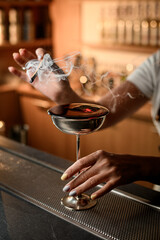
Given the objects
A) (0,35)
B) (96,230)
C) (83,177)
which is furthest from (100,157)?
(0,35)

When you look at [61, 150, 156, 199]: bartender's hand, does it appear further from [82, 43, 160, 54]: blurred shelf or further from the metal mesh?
[82, 43, 160, 54]: blurred shelf

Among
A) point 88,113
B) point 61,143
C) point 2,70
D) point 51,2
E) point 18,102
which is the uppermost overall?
point 51,2

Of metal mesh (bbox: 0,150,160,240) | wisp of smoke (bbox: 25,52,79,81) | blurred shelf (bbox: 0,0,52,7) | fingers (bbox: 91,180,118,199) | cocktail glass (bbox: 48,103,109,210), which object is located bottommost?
metal mesh (bbox: 0,150,160,240)

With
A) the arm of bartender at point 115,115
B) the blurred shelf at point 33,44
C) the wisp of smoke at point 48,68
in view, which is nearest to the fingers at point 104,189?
the arm of bartender at point 115,115

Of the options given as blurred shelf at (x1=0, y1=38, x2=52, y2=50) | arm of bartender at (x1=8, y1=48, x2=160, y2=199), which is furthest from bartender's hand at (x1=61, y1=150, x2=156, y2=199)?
blurred shelf at (x1=0, y1=38, x2=52, y2=50)

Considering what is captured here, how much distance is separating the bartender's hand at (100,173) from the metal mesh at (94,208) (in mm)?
92

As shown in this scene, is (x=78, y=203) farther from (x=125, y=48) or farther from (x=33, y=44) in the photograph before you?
(x=33, y=44)

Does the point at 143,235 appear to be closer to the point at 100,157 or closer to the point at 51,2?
the point at 100,157

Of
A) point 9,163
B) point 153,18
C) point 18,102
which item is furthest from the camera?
point 18,102

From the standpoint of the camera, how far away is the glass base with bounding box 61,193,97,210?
100 centimetres

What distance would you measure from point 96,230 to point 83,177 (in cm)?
14

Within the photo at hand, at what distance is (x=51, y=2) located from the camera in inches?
147

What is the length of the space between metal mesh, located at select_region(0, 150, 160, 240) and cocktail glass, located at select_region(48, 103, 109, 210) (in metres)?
0.03

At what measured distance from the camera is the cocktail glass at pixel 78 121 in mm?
915
